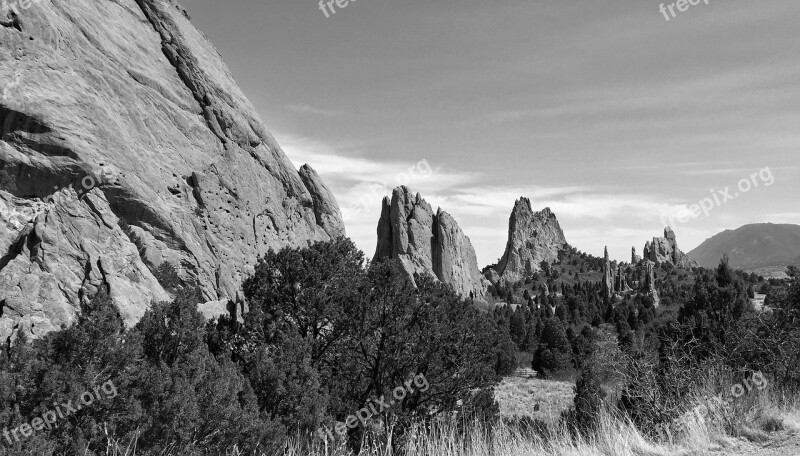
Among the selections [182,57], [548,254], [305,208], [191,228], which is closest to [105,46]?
[182,57]

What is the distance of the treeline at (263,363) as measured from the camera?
841cm

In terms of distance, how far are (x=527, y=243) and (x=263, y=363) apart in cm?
17366

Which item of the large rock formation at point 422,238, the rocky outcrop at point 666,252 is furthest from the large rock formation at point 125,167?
the rocky outcrop at point 666,252

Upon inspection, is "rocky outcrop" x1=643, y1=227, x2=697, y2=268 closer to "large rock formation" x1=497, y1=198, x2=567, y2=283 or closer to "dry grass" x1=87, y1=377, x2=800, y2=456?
"large rock formation" x1=497, y1=198, x2=567, y2=283

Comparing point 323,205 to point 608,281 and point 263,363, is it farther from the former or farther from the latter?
→ point 608,281

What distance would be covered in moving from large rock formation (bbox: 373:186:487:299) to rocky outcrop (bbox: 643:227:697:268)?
7846cm

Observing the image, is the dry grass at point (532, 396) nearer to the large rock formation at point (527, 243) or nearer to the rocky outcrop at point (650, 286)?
the rocky outcrop at point (650, 286)

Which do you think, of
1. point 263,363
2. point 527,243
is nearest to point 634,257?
point 527,243

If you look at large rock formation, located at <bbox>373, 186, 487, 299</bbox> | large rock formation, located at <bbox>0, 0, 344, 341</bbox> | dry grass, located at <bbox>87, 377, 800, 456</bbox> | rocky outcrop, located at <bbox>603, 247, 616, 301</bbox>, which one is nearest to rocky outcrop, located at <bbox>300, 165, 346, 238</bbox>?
large rock formation, located at <bbox>0, 0, 344, 341</bbox>

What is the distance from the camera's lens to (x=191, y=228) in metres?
45.0

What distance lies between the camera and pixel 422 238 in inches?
4899

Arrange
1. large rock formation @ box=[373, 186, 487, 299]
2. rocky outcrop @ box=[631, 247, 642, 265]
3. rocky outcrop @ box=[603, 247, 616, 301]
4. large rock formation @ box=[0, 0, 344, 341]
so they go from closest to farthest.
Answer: large rock formation @ box=[0, 0, 344, 341] < large rock formation @ box=[373, 186, 487, 299] < rocky outcrop @ box=[603, 247, 616, 301] < rocky outcrop @ box=[631, 247, 642, 265]

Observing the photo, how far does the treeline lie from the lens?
8412mm

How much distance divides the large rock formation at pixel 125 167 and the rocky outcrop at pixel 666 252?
14604cm
